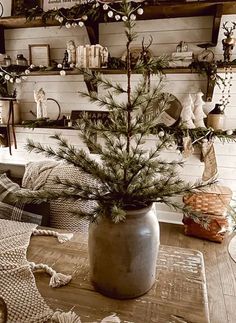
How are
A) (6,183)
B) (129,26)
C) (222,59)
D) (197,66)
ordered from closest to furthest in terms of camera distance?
(129,26) < (6,183) < (197,66) < (222,59)

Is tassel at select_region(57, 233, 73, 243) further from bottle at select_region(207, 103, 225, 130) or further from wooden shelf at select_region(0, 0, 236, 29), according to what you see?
wooden shelf at select_region(0, 0, 236, 29)

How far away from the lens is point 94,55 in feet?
8.27

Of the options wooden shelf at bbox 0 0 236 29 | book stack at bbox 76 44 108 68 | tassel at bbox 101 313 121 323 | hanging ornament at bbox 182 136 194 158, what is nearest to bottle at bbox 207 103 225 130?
hanging ornament at bbox 182 136 194 158

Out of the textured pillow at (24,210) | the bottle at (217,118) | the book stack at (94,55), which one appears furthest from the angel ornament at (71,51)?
the textured pillow at (24,210)

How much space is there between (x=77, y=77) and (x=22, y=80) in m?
0.66

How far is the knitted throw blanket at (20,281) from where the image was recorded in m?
0.76

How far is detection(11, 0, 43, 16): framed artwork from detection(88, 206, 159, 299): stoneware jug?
2651mm

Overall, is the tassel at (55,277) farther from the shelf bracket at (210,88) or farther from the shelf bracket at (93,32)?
the shelf bracket at (93,32)

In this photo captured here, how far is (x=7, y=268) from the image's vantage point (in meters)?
0.91

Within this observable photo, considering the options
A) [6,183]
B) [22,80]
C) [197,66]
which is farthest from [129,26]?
[22,80]

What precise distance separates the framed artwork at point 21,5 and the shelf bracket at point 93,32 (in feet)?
1.99

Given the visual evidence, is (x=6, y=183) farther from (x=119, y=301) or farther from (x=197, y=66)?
(x=197, y=66)

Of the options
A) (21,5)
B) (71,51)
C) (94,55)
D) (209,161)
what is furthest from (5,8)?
(209,161)

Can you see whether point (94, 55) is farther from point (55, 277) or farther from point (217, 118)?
point (55, 277)
